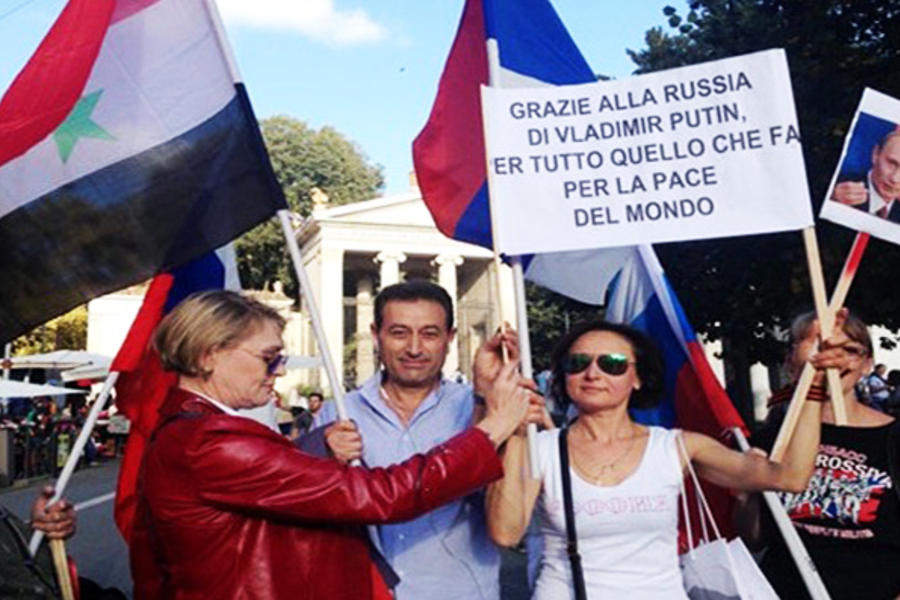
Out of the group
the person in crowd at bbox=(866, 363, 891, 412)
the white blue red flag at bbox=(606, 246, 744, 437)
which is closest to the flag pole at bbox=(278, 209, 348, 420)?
the white blue red flag at bbox=(606, 246, 744, 437)

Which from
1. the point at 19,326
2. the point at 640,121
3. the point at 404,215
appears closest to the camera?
the point at 640,121

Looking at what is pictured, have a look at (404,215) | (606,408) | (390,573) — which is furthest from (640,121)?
(404,215)

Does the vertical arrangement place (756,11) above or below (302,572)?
above

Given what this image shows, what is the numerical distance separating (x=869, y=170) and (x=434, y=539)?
196 centimetres

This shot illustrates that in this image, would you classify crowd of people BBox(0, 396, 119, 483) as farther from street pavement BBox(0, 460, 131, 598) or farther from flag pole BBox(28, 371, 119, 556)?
flag pole BBox(28, 371, 119, 556)

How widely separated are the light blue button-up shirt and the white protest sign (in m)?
0.72

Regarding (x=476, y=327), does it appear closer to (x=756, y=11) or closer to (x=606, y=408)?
(x=756, y=11)

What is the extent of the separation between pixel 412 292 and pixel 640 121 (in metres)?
0.95

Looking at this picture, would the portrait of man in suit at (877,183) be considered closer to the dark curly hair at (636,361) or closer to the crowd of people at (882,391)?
the dark curly hair at (636,361)

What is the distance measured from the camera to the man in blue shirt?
2652mm

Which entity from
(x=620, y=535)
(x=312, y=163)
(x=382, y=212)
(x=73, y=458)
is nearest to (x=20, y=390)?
(x=73, y=458)

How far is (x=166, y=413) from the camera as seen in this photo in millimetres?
2199

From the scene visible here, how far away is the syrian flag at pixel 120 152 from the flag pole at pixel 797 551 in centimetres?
199

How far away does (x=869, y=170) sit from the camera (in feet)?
9.87
